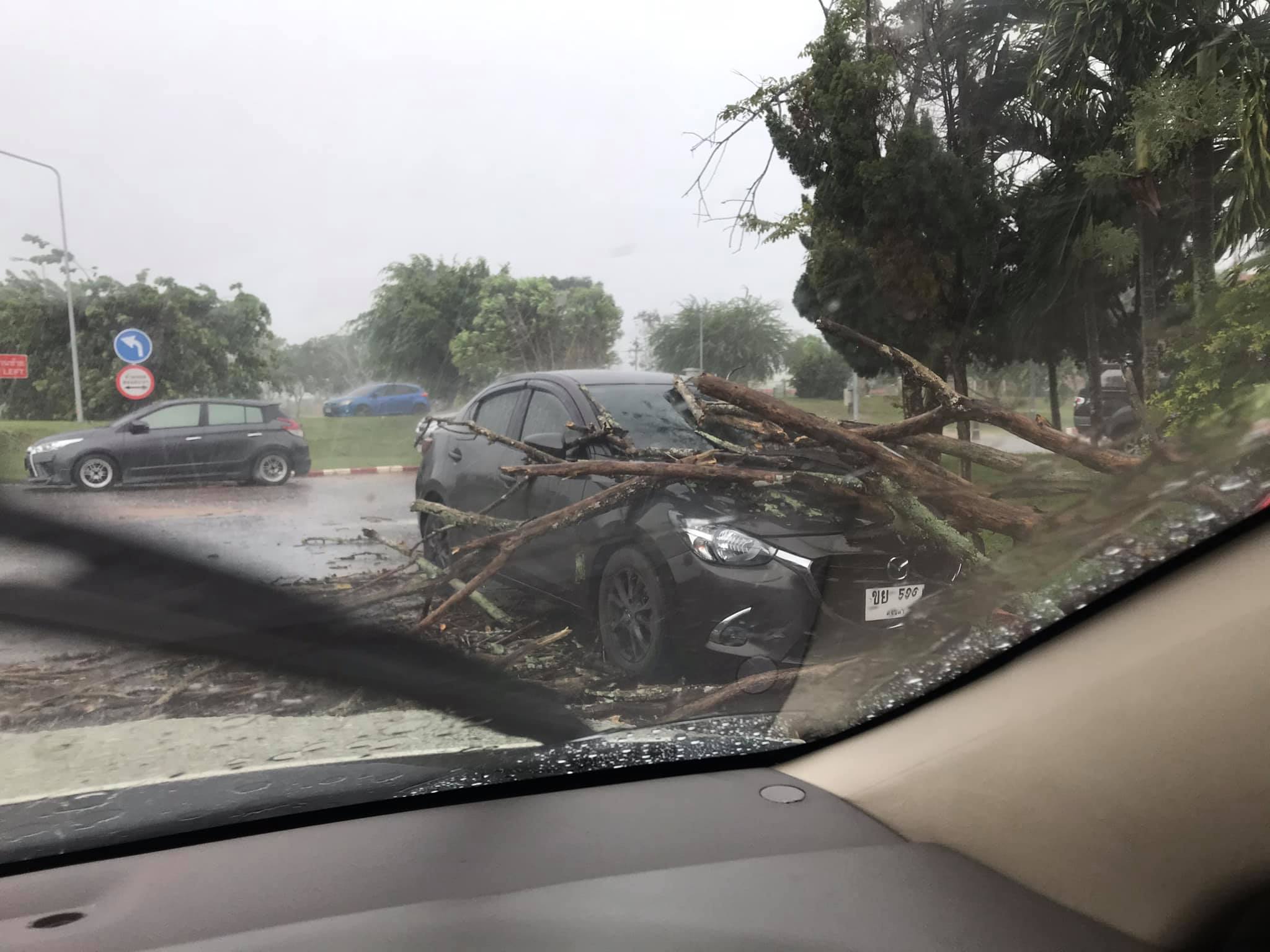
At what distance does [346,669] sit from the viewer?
2914 mm

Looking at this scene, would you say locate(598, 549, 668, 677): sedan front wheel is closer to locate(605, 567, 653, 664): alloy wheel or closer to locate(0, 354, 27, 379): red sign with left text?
locate(605, 567, 653, 664): alloy wheel

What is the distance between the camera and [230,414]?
11.7 ft

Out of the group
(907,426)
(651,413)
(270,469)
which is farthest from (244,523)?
(907,426)

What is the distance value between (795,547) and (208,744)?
211 centimetres

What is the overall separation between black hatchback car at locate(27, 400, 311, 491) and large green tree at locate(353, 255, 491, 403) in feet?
1.65

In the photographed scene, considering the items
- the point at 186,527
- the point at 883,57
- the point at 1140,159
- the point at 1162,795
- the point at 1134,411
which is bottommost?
the point at 1162,795

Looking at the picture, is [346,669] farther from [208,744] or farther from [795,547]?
[795,547]

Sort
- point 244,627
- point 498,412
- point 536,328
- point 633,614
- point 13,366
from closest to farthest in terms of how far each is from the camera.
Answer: point 244,627 → point 13,366 → point 633,614 → point 536,328 → point 498,412

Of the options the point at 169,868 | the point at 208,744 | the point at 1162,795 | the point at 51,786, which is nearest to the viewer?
the point at 1162,795

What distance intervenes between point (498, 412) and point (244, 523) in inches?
54.8

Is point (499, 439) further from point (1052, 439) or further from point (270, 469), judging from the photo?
point (1052, 439)

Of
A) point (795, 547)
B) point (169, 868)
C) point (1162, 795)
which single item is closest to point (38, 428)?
point (169, 868)

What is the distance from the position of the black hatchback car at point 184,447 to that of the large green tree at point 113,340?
3.2 inches

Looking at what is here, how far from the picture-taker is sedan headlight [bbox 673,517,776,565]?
3471 mm
